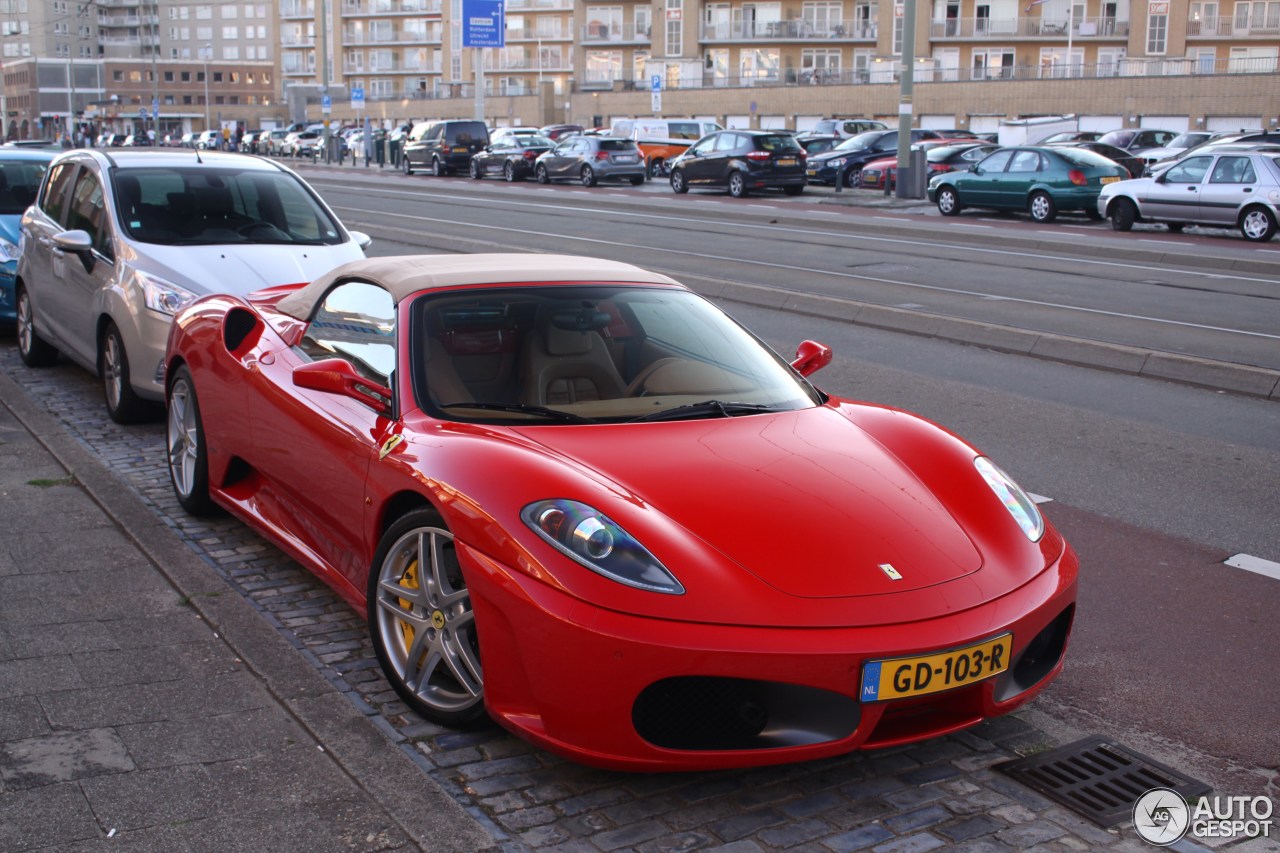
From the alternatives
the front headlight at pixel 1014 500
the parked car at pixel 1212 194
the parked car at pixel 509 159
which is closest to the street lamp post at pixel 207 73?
the parked car at pixel 509 159

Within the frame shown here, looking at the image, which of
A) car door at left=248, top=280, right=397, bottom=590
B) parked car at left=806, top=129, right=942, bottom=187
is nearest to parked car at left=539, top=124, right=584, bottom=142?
parked car at left=806, top=129, right=942, bottom=187

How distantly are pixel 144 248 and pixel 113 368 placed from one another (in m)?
0.77

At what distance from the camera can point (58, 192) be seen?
9.73 meters

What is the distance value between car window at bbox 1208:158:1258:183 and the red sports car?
20.3 meters

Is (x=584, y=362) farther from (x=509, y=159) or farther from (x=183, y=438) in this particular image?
(x=509, y=159)

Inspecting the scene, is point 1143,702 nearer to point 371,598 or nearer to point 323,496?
point 371,598

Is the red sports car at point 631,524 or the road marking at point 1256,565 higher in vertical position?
the red sports car at point 631,524

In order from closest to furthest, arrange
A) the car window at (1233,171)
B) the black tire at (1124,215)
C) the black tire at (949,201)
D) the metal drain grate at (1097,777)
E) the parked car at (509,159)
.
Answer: the metal drain grate at (1097,777) → the car window at (1233,171) → the black tire at (1124,215) → the black tire at (949,201) → the parked car at (509,159)

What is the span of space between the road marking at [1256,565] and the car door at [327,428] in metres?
3.57

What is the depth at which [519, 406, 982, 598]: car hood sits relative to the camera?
11.9 feet

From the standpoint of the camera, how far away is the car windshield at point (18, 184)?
38.8 ft

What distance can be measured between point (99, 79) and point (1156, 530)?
150789 mm

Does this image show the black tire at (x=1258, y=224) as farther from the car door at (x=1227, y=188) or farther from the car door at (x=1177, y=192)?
the car door at (x=1177, y=192)

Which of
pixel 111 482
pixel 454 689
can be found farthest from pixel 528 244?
pixel 454 689
